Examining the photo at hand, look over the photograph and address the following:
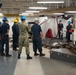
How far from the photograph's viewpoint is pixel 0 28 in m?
8.93

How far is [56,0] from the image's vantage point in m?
8.00

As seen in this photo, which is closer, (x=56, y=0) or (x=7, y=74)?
(x=7, y=74)

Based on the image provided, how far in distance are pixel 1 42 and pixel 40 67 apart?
2.87 meters

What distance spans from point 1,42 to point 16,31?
2.01 meters

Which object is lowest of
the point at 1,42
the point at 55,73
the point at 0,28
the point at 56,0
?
the point at 55,73

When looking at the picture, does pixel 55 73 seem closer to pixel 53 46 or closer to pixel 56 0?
pixel 56 0

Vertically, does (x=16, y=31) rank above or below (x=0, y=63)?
above

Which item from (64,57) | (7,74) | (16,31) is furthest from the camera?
(16,31)

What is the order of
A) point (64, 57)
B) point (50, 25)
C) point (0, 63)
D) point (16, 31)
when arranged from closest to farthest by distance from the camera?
1. point (0, 63)
2. point (64, 57)
3. point (16, 31)
4. point (50, 25)

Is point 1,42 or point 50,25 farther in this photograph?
point 50,25

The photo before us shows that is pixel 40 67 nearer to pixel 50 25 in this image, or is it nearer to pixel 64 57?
pixel 64 57

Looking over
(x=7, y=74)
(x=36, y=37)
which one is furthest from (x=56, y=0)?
(x=7, y=74)

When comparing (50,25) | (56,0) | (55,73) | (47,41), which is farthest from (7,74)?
(50,25)

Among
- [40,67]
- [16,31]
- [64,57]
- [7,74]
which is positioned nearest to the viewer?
[7,74]
